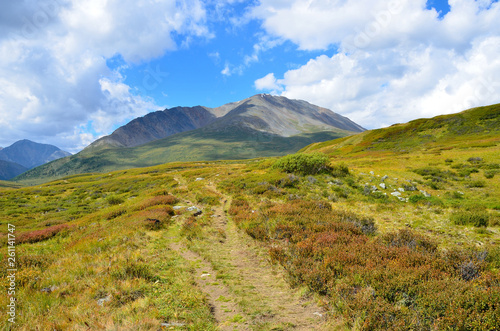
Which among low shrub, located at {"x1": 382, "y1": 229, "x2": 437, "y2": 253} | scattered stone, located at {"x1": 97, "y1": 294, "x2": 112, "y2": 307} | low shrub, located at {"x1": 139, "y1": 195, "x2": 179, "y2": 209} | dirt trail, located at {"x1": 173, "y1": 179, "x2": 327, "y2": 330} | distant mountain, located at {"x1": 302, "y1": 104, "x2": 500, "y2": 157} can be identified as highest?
distant mountain, located at {"x1": 302, "y1": 104, "x2": 500, "y2": 157}

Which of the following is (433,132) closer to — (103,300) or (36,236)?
(103,300)

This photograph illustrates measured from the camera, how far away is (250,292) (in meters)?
7.08

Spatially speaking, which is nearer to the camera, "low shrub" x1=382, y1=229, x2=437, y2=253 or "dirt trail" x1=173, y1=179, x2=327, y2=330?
"dirt trail" x1=173, y1=179, x2=327, y2=330

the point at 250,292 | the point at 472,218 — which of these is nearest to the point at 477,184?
the point at 472,218

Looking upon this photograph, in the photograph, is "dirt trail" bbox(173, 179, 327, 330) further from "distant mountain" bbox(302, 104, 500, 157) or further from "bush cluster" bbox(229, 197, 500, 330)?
"distant mountain" bbox(302, 104, 500, 157)

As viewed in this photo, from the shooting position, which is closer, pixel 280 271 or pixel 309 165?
pixel 280 271

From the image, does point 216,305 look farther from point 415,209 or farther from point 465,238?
point 415,209

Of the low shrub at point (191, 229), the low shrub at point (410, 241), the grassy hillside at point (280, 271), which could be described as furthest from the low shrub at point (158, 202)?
the low shrub at point (410, 241)

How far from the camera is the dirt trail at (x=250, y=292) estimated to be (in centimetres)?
542

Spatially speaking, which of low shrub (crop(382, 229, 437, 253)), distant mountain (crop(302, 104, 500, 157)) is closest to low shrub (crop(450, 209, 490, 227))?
low shrub (crop(382, 229, 437, 253))

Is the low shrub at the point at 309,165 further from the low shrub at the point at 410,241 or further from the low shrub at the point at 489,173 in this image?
the low shrub at the point at 410,241

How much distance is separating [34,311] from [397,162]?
37359 millimetres

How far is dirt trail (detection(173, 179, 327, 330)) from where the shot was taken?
542 cm

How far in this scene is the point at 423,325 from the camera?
442 cm
